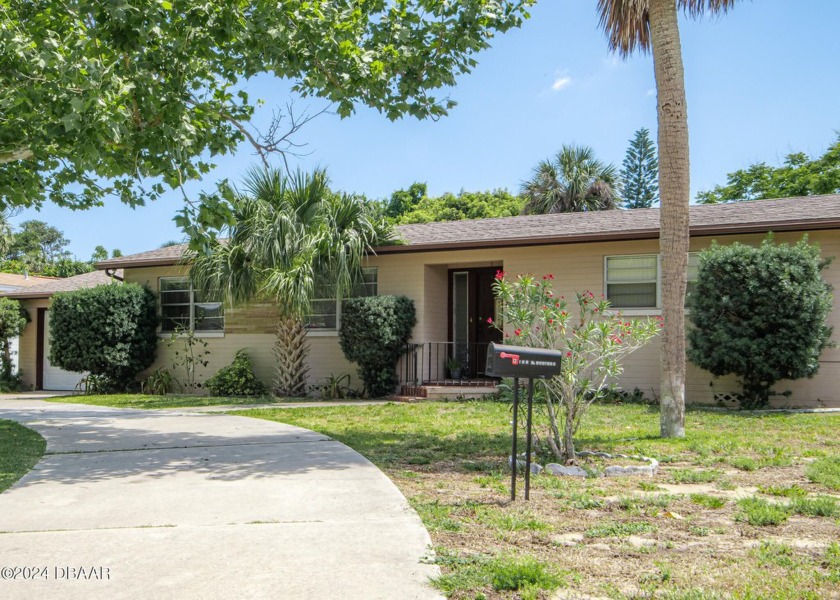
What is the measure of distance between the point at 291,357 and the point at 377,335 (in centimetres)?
202

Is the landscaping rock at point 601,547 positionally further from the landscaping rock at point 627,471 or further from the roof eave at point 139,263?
the roof eave at point 139,263

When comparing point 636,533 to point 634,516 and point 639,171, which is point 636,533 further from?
point 639,171

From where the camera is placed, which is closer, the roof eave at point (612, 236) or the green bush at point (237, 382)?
the roof eave at point (612, 236)

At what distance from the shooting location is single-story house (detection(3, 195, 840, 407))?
42.1 feet

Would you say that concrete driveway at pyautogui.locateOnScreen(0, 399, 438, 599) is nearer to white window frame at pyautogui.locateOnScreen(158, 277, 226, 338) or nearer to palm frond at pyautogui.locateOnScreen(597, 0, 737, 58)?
palm frond at pyautogui.locateOnScreen(597, 0, 737, 58)

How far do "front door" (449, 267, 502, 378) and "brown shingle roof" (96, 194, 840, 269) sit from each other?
3.40ft

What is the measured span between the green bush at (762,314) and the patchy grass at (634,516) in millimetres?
2322

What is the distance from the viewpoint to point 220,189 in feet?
26.0

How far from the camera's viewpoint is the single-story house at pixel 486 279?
42.1ft

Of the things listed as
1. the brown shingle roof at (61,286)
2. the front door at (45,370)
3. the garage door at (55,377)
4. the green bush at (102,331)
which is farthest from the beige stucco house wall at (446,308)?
the front door at (45,370)

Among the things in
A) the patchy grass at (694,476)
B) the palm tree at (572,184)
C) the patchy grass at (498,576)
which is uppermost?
the palm tree at (572,184)

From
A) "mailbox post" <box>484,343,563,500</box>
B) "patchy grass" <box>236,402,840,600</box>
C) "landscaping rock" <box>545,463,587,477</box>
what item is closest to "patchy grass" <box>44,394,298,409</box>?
"patchy grass" <box>236,402,840,600</box>

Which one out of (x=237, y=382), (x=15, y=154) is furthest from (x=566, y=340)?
(x=237, y=382)

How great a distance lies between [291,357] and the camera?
1502cm
